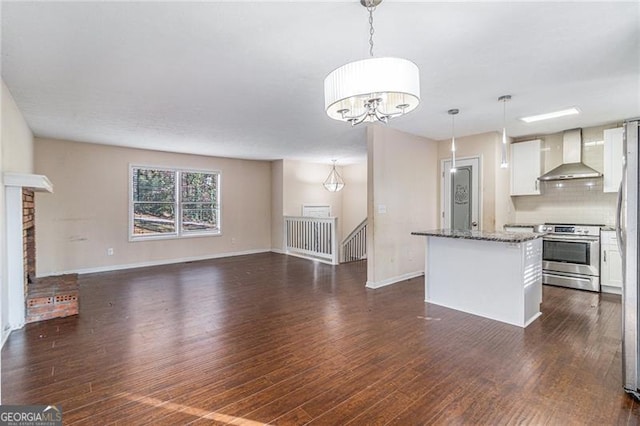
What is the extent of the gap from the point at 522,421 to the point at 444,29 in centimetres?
265

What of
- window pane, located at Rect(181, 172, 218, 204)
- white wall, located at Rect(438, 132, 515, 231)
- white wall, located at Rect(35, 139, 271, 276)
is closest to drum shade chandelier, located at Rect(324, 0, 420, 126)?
white wall, located at Rect(438, 132, 515, 231)

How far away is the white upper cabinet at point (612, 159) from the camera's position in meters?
4.59

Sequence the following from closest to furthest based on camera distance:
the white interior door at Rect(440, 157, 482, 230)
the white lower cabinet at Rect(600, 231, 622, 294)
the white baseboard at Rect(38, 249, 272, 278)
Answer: the white lower cabinet at Rect(600, 231, 622, 294), the white interior door at Rect(440, 157, 482, 230), the white baseboard at Rect(38, 249, 272, 278)

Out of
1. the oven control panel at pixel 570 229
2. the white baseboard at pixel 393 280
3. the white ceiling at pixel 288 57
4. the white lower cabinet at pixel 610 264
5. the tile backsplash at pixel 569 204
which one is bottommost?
the white baseboard at pixel 393 280

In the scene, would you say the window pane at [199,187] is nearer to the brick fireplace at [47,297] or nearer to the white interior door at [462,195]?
the brick fireplace at [47,297]

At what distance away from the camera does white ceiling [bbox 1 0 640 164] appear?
6.70 feet

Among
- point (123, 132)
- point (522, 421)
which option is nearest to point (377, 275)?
point (522, 421)

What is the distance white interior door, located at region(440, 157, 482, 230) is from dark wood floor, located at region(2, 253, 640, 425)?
5.94 ft

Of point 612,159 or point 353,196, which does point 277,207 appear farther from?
point 612,159

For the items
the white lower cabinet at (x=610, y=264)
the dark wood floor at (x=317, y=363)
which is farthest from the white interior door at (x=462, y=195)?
the dark wood floor at (x=317, y=363)

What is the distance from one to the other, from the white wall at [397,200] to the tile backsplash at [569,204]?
1.62 meters

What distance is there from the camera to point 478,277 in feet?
12.3

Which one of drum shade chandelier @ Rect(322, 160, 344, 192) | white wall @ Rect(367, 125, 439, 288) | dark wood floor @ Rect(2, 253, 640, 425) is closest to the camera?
dark wood floor @ Rect(2, 253, 640, 425)

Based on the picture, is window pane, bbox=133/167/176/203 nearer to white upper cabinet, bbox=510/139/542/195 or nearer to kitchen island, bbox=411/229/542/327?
kitchen island, bbox=411/229/542/327
